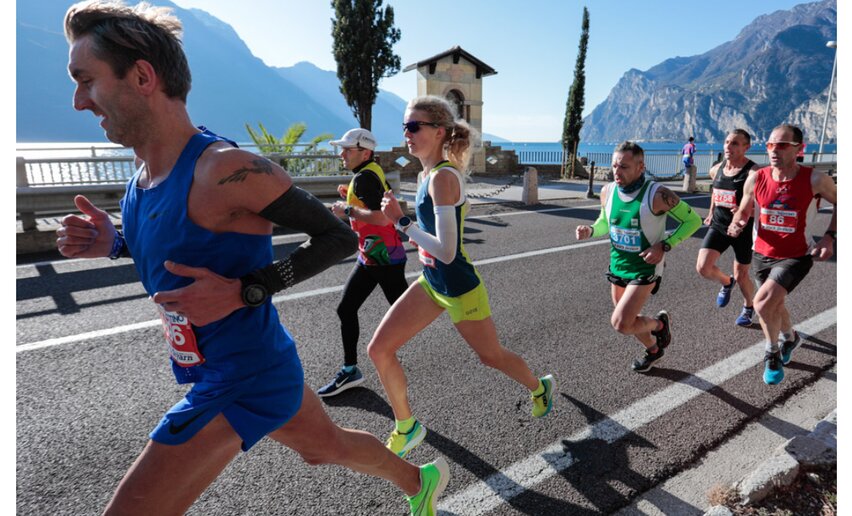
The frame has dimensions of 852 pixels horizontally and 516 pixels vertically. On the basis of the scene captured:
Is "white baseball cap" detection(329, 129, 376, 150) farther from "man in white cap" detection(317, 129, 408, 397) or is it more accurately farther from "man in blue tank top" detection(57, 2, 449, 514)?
"man in blue tank top" detection(57, 2, 449, 514)

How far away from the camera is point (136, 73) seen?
1430 millimetres

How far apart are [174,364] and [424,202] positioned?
1609 mm

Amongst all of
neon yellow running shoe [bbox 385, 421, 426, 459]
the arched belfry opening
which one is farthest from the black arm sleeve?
the arched belfry opening

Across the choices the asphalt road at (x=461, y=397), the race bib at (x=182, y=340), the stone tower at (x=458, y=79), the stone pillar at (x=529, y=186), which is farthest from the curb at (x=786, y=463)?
the stone tower at (x=458, y=79)

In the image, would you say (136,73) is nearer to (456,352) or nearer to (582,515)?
(582,515)

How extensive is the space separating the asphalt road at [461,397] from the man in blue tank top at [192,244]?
1.06 meters

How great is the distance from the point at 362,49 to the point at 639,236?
20.7 metres

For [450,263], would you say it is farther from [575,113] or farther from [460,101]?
[575,113]

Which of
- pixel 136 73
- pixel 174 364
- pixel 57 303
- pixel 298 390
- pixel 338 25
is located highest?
pixel 338 25

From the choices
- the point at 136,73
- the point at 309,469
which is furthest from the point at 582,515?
the point at 136,73

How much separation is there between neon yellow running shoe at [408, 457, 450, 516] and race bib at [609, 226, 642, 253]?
244cm

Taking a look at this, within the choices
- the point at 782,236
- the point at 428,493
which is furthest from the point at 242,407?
the point at 782,236

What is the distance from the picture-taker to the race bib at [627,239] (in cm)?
369

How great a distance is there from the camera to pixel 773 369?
145 inches
